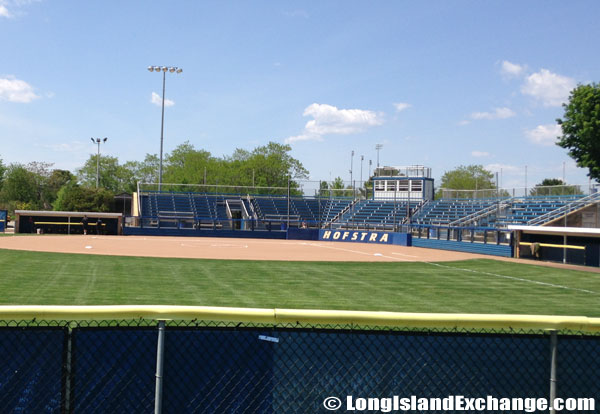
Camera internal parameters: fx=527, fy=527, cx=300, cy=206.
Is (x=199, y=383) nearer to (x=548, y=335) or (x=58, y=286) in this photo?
(x=548, y=335)

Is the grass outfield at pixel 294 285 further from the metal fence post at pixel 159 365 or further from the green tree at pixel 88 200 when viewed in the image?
the green tree at pixel 88 200

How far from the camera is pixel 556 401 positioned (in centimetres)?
393

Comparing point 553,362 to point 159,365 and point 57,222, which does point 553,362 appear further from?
point 57,222

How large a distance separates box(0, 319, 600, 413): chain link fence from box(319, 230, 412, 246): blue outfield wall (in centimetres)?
4082

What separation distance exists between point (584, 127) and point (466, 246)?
46.8 ft

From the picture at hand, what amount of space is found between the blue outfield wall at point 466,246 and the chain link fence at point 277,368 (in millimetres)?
31874

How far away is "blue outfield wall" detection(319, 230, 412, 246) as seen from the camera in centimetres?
4487

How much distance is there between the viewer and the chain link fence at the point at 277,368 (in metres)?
3.84

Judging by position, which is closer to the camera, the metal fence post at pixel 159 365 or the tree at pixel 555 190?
the metal fence post at pixel 159 365

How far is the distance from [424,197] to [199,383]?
6235 centimetres

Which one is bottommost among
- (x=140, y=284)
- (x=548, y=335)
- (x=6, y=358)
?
(x=140, y=284)

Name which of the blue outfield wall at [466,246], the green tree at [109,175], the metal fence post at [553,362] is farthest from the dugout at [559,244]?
the green tree at [109,175]

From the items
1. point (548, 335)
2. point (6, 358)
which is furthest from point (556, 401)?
point (6, 358)

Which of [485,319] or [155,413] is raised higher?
[485,319]
